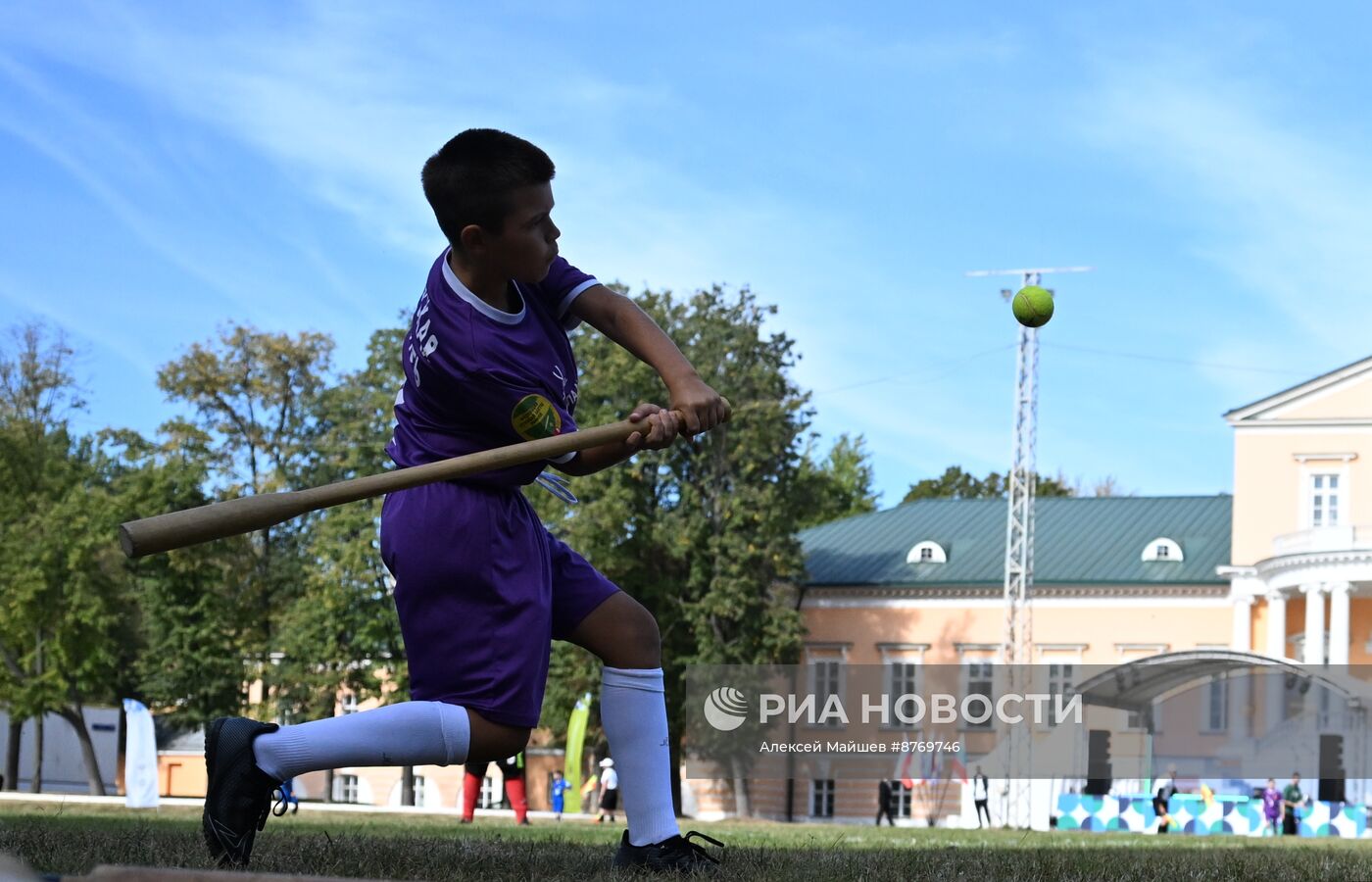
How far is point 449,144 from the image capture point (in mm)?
4785

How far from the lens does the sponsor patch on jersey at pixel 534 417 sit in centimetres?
478

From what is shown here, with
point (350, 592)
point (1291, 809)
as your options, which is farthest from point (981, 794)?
point (350, 592)

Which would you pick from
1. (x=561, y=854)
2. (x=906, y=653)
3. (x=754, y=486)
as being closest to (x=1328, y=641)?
(x=906, y=653)

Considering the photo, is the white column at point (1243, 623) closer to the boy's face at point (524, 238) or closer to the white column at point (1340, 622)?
the white column at point (1340, 622)

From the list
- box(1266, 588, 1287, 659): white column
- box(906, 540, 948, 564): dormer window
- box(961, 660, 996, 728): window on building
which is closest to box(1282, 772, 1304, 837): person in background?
box(1266, 588, 1287, 659): white column

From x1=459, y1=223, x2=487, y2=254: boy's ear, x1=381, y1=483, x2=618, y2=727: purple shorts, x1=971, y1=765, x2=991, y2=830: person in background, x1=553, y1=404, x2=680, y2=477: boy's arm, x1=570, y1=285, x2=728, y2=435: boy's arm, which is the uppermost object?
x1=459, y1=223, x2=487, y2=254: boy's ear

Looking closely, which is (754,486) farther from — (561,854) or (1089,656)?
(561,854)

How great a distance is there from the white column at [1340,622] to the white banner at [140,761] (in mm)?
34327

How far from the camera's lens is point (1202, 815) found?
35.0 metres

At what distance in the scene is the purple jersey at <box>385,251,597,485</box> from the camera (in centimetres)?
475

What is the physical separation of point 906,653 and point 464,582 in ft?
178

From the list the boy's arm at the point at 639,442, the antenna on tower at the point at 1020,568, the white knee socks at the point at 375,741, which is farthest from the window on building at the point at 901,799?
the white knee socks at the point at 375,741

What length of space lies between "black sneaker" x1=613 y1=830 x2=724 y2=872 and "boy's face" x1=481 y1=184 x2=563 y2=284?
1538 millimetres

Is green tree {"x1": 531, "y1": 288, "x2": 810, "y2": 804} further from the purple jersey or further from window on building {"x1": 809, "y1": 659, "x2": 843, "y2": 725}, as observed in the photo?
the purple jersey
